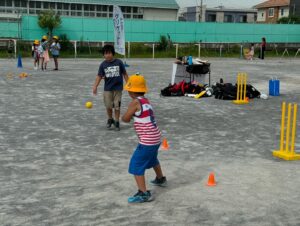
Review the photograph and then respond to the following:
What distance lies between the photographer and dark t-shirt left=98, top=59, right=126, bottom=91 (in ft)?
31.5

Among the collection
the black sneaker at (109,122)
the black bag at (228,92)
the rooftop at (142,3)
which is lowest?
the black sneaker at (109,122)

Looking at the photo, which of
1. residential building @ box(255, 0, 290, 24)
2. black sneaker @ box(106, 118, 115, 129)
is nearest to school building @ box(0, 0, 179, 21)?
residential building @ box(255, 0, 290, 24)

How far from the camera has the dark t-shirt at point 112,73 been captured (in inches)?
378

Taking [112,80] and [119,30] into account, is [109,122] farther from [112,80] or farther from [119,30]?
[119,30]

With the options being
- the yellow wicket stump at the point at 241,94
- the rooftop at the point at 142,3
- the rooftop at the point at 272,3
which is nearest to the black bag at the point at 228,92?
the yellow wicket stump at the point at 241,94

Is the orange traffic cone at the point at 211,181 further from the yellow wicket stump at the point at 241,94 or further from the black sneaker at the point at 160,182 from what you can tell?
the yellow wicket stump at the point at 241,94

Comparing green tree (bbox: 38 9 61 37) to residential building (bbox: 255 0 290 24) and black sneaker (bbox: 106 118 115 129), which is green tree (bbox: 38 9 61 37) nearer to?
black sneaker (bbox: 106 118 115 129)

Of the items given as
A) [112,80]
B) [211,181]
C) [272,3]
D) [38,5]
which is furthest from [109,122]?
[272,3]

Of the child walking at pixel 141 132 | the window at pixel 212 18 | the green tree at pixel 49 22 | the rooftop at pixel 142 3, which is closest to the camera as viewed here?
the child walking at pixel 141 132

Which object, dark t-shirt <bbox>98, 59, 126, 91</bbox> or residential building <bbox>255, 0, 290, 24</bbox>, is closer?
dark t-shirt <bbox>98, 59, 126, 91</bbox>

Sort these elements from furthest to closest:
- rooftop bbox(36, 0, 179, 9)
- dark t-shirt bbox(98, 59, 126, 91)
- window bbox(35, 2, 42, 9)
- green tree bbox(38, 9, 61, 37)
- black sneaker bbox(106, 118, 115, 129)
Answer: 1. rooftop bbox(36, 0, 179, 9)
2. window bbox(35, 2, 42, 9)
3. green tree bbox(38, 9, 61, 37)
4. black sneaker bbox(106, 118, 115, 129)
5. dark t-shirt bbox(98, 59, 126, 91)

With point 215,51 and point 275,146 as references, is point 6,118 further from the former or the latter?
point 215,51

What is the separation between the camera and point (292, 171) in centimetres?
677

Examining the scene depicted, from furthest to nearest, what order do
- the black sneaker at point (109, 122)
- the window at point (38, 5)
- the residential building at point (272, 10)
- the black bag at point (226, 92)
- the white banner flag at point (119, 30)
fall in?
the residential building at point (272, 10) → the window at point (38, 5) → the white banner flag at point (119, 30) → the black bag at point (226, 92) → the black sneaker at point (109, 122)
